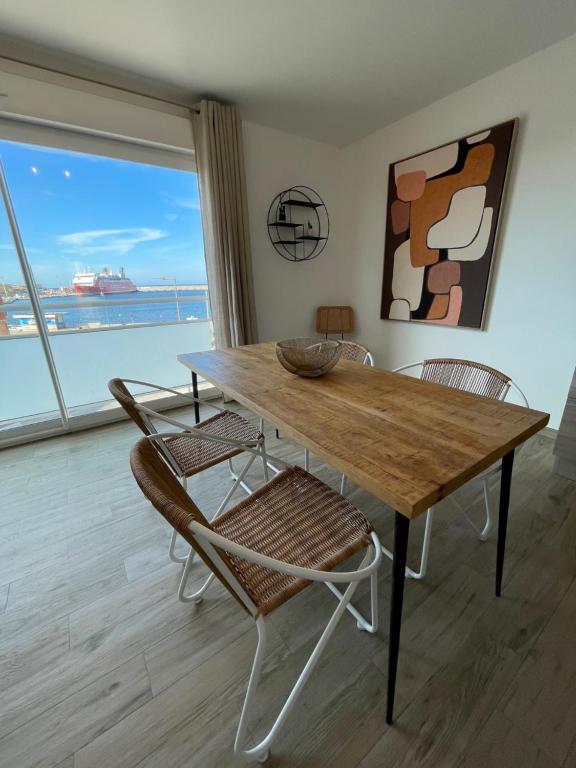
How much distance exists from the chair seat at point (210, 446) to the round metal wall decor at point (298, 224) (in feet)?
7.22

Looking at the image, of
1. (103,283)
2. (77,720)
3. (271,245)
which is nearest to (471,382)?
(77,720)

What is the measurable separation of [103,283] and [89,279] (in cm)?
11

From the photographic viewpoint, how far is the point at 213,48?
1.90 metres

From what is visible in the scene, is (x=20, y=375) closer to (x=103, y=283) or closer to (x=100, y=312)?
(x=100, y=312)

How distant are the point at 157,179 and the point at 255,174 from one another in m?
0.86

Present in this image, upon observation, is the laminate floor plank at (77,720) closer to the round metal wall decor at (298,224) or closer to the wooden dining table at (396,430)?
the wooden dining table at (396,430)

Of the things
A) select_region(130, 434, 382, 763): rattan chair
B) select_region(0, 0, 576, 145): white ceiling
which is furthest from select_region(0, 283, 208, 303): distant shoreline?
select_region(130, 434, 382, 763): rattan chair

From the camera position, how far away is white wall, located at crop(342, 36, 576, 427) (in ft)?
6.56

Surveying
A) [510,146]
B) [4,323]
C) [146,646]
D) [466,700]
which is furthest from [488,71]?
[4,323]

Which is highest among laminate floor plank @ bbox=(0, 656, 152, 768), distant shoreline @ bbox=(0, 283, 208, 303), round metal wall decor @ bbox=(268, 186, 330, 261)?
round metal wall decor @ bbox=(268, 186, 330, 261)

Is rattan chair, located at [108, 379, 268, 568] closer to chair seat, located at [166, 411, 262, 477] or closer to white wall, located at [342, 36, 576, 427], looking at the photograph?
chair seat, located at [166, 411, 262, 477]

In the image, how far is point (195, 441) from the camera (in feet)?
4.78

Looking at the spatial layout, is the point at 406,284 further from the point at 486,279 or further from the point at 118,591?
the point at 118,591

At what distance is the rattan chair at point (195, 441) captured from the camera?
1.13 m
